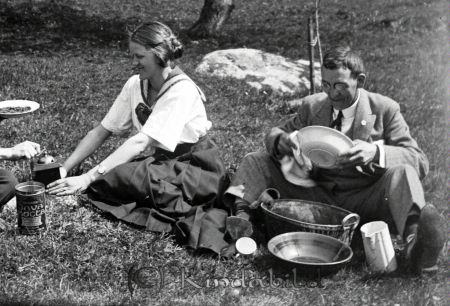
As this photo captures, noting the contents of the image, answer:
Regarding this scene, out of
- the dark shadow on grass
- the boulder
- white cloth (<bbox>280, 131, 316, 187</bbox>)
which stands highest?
white cloth (<bbox>280, 131, 316, 187</bbox>)

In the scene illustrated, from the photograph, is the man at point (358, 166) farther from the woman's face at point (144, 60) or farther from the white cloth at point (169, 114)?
the woman's face at point (144, 60)

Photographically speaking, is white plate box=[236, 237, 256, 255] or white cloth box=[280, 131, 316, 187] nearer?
white plate box=[236, 237, 256, 255]

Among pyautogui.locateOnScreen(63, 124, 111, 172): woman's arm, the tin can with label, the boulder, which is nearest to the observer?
the tin can with label

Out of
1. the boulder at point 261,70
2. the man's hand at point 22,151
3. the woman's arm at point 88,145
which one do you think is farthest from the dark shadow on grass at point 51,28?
the man's hand at point 22,151

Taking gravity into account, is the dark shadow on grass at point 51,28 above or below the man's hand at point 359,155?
below

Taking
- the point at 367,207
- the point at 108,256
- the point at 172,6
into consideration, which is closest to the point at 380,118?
the point at 367,207

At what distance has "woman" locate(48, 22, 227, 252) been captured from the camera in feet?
15.2

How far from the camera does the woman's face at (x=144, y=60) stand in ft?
15.7

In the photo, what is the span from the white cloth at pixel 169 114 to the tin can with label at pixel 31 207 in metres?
0.92

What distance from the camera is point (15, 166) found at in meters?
5.65

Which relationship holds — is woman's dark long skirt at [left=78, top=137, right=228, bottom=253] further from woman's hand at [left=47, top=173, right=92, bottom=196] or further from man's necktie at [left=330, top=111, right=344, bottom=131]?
man's necktie at [left=330, top=111, right=344, bottom=131]

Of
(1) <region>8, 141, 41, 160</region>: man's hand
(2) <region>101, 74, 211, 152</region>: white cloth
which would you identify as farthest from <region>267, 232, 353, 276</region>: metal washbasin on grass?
(1) <region>8, 141, 41, 160</region>: man's hand

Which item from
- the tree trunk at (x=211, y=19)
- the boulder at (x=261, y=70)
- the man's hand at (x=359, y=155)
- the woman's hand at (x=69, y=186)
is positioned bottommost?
the tree trunk at (x=211, y=19)

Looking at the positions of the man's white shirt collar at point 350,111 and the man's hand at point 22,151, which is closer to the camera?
the man's hand at point 22,151
